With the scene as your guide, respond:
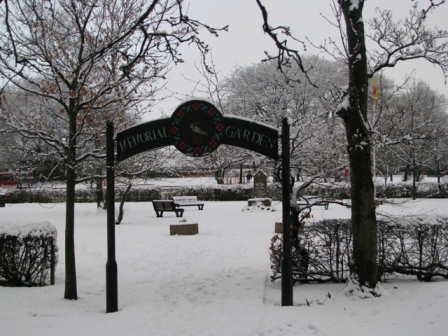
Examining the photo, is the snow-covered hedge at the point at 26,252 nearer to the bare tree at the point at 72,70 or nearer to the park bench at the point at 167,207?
the bare tree at the point at 72,70

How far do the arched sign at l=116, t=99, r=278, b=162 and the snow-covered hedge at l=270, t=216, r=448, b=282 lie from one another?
68.2 inches

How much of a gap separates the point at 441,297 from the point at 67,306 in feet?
17.6

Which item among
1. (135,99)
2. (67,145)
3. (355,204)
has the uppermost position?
(135,99)

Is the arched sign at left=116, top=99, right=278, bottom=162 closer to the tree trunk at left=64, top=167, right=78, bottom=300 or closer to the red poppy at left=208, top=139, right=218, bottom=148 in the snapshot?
the red poppy at left=208, top=139, right=218, bottom=148

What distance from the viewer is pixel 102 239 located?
13727mm

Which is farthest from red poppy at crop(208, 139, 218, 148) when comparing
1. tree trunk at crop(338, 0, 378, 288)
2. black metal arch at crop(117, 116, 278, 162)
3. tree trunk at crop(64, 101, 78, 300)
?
tree trunk at crop(64, 101, 78, 300)

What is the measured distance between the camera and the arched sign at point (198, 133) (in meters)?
6.49

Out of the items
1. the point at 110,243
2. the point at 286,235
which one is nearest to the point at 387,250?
the point at 286,235

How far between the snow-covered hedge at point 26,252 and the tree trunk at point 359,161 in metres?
5.06

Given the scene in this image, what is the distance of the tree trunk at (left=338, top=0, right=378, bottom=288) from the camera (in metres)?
6.53

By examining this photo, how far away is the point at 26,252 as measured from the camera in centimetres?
751

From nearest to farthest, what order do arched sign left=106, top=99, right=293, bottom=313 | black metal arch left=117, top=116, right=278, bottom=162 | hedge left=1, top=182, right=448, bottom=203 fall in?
arched sign left=106, top=99, right=293, bottom=313
black metal arch left=117, top=116, right=278, bottom=162
hedge left=1, top=182, right=448, bottom=203

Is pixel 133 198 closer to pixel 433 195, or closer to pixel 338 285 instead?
pixel 433 195

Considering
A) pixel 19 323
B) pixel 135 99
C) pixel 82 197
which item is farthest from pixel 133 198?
pixel 19 323
